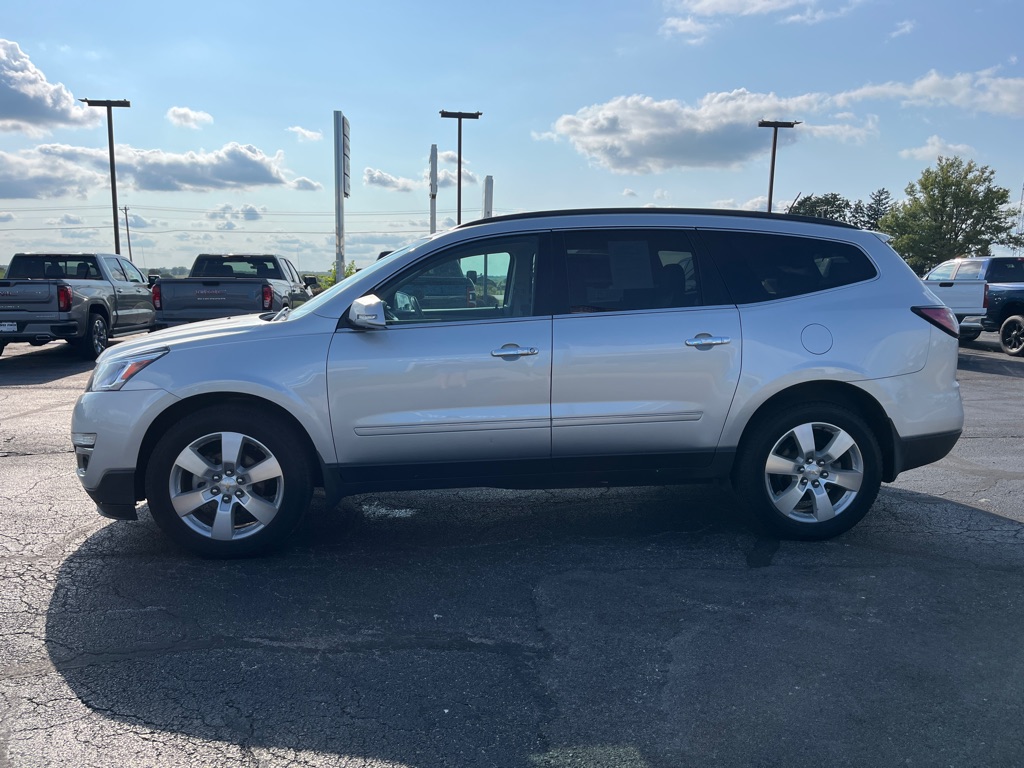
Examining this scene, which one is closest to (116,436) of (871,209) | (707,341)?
(707,341)

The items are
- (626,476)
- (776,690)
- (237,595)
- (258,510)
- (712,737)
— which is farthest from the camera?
(626,476)

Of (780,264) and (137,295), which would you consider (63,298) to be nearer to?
(137,295)

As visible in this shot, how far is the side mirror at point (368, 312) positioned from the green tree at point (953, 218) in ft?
158

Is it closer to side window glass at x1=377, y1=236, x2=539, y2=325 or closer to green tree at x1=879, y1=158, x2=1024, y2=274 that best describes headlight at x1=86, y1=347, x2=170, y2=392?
side window glass at x1=377, y1=236, x2=539, y2=325

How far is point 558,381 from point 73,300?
11.6 meters

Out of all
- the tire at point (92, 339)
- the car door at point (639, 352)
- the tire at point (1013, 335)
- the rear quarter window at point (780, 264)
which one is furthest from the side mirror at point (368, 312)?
the tire at point (1013, 335)

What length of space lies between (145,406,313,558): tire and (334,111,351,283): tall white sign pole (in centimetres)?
1734

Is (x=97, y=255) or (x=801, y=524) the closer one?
(x=801, y=524)

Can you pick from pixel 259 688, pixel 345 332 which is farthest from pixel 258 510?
pixel 259 688

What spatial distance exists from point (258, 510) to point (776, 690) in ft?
8.95

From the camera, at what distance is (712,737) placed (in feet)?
8.89

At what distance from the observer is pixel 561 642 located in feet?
11.1

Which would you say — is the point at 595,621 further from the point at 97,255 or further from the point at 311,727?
the point at 97,255

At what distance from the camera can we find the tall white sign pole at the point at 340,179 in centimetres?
2120
